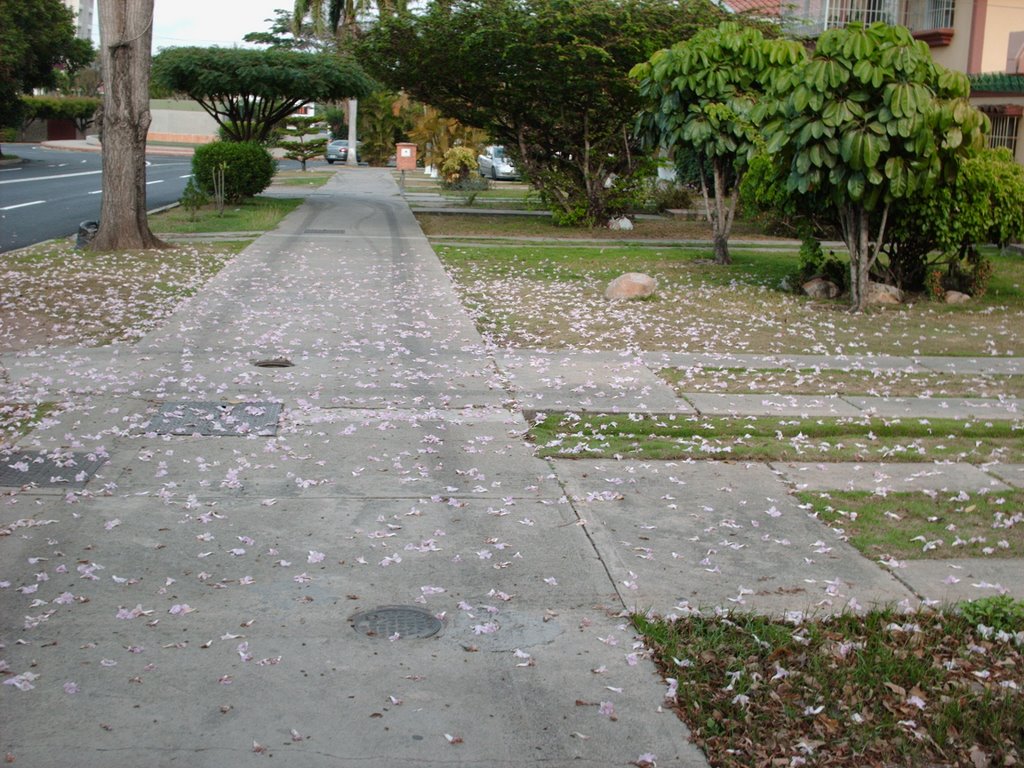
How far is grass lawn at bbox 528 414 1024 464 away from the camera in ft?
23.2

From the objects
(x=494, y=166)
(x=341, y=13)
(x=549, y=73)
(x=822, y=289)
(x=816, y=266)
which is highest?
(x=341, y=13)

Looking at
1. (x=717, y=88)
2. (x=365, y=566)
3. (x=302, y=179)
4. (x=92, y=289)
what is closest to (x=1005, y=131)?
(x=717, y=88)

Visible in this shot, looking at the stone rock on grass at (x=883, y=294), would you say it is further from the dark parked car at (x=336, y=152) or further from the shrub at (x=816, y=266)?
the dark parked car at (x=336, y=152)

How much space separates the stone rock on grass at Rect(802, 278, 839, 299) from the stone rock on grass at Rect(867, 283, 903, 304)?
0.51m

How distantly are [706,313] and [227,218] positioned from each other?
1423 centimetres

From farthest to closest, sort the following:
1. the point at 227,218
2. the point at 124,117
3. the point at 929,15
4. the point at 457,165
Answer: the point at 457,165 → the point at 929,15 → the point at 227,218 → the point at 124,117

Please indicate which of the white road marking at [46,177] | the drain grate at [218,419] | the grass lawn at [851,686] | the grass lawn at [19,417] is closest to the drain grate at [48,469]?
the grass lawn at [19,417]

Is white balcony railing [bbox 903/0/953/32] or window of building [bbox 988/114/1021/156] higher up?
white balcony railing [bbox 903/0/953/32]

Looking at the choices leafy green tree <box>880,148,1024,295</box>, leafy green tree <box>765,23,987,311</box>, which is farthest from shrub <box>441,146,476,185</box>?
leafy green tree <box>765,23,987,311</box>

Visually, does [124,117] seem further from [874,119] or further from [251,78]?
[251,78]

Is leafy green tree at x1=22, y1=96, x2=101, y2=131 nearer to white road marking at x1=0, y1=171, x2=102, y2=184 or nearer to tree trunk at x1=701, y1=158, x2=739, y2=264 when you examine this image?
white road marking at x1=0, y1=171, x2=102, y2=184

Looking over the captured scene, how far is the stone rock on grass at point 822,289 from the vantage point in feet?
46.9

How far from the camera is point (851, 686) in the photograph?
4.01 metres

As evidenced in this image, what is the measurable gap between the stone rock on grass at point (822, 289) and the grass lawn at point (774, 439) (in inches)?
256
